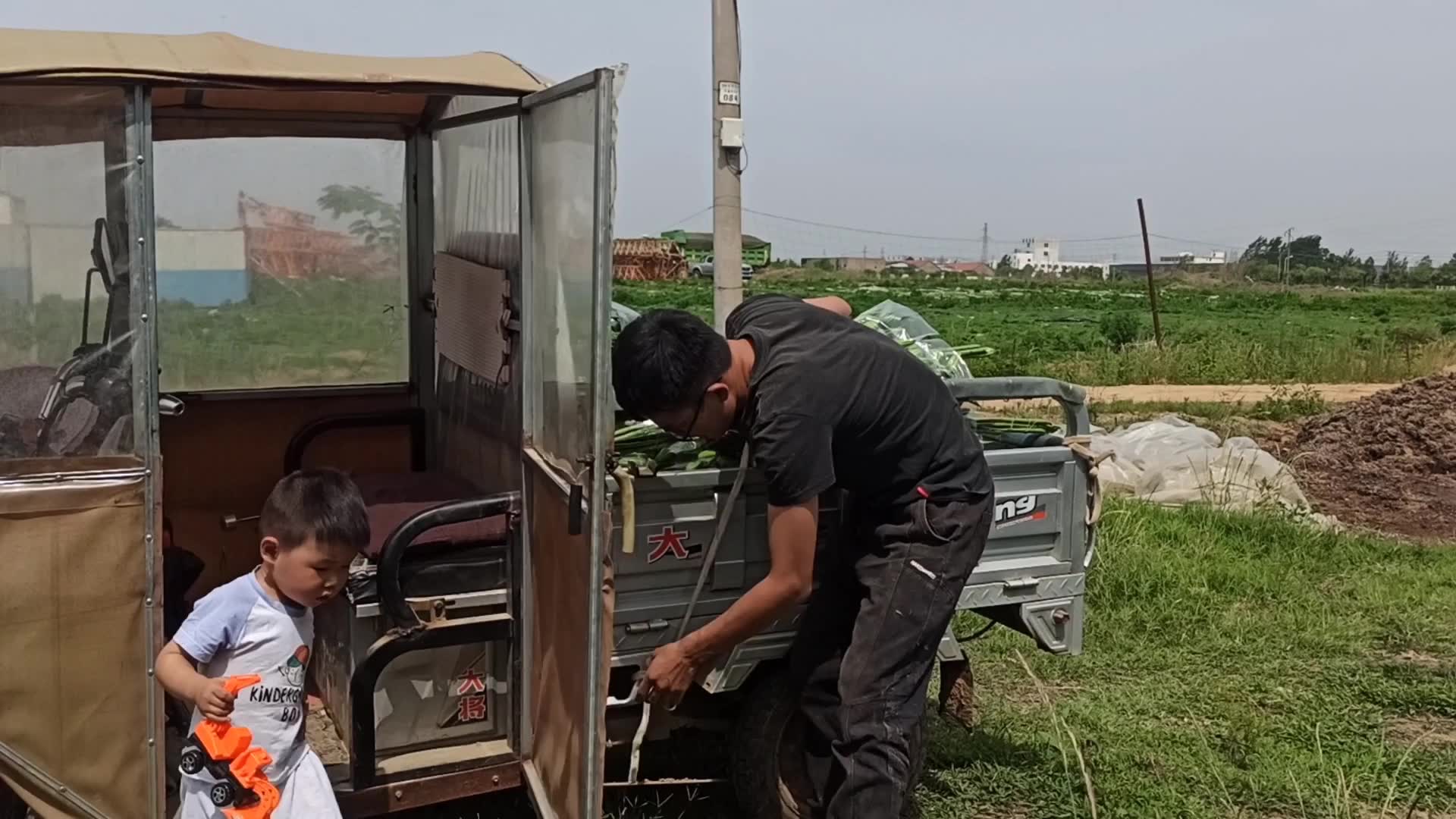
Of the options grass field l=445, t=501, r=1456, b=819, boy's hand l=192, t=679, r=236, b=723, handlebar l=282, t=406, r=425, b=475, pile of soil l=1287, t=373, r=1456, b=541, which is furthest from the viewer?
pile of soil l=1287, t=373, r=1456, b=541

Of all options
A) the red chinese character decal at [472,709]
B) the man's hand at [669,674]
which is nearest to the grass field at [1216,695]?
the red chinese character decal at [472,709]

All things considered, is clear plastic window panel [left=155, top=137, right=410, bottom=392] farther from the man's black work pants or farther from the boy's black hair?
the man's black work pants

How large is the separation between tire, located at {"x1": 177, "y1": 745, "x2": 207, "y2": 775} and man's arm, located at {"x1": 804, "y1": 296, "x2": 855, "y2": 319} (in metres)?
1.98

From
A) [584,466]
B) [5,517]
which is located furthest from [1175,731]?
[5,517]

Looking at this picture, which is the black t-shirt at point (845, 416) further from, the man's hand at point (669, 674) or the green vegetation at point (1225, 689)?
the green vegetation at point (1225, 689)

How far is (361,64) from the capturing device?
11.4 feet

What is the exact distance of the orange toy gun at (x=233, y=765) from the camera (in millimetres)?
2770

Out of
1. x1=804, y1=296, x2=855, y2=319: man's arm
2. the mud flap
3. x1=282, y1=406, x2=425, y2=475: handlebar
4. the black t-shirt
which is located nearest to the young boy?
the black t-shirt

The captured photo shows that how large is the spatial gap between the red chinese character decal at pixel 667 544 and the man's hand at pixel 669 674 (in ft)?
1.11

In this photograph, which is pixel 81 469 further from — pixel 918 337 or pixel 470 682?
pixel 918 337

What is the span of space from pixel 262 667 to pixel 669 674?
3.29 feet

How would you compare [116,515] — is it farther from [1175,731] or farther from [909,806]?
[1175,731]

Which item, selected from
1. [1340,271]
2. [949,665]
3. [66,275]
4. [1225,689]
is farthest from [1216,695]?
[1340,271]

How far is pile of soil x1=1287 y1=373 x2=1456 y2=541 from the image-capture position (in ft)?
32.6
